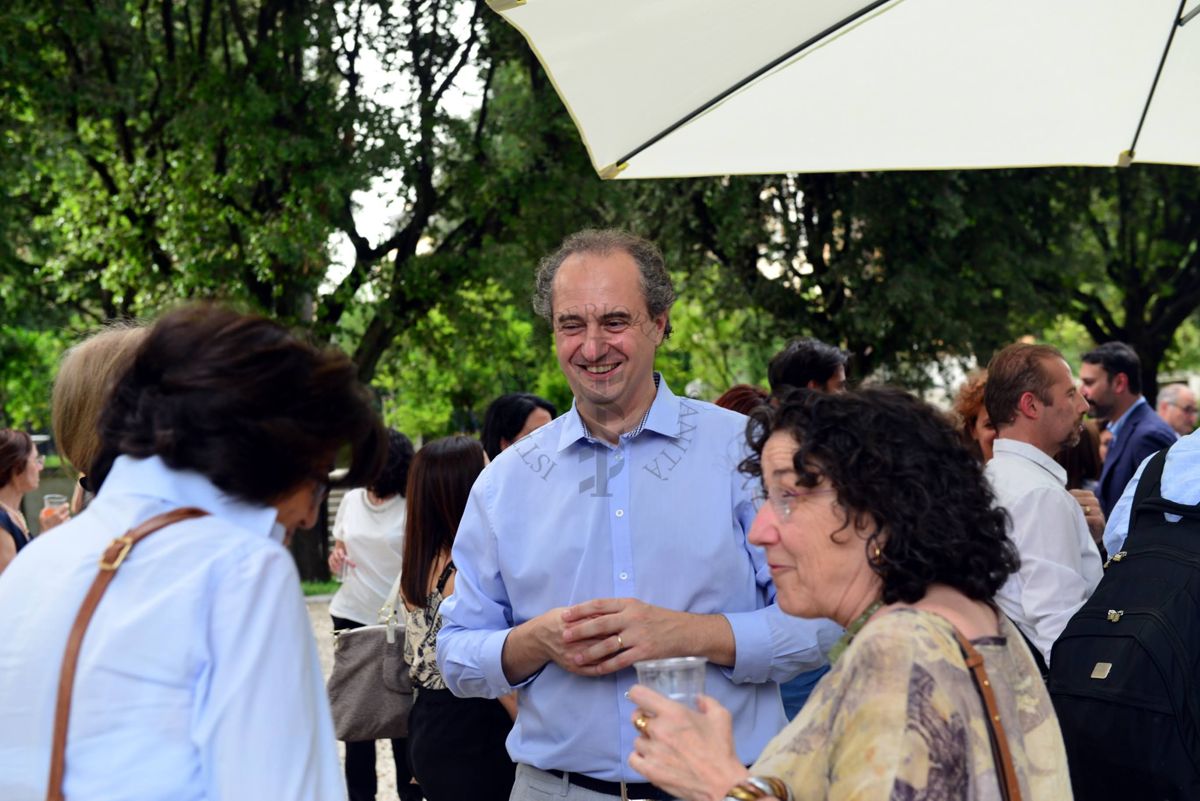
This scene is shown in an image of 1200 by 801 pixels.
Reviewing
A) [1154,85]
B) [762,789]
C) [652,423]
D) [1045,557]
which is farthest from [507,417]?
[762,789]

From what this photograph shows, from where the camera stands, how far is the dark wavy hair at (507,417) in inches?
248

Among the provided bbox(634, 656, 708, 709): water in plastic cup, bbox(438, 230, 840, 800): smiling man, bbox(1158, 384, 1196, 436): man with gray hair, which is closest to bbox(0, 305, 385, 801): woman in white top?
bbox(634, 656, 708, 709): water in plastic cup

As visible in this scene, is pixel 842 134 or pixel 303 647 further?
pixel 842 134

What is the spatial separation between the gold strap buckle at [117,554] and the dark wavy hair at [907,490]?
3.53ft

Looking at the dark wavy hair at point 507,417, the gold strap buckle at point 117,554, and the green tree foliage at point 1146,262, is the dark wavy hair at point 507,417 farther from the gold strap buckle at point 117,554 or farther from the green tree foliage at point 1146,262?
the green tree foliage at point 1146,262

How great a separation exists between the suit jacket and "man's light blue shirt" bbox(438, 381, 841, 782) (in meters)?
5.55

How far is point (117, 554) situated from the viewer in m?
1.94

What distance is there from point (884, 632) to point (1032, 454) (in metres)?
3.01

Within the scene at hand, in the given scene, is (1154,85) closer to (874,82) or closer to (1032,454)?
(874,82)

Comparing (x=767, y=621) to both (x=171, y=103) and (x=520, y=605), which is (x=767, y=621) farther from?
(x=171, y=103)

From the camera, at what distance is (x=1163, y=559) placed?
3916 millimetres

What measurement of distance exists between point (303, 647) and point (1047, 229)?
1857 cm

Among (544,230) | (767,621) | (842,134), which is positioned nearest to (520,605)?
(767,621)

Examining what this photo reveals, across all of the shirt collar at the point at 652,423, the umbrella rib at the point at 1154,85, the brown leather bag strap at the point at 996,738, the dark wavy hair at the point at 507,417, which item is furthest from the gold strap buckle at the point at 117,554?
the dark wavy hair at the point at 507,417
